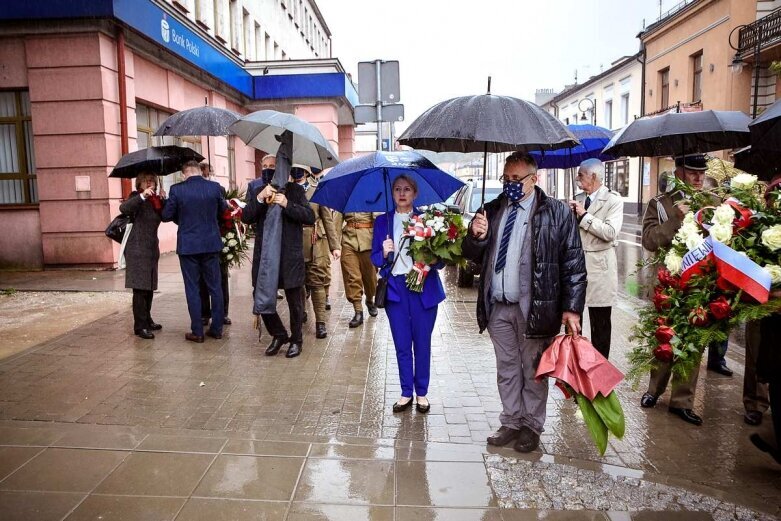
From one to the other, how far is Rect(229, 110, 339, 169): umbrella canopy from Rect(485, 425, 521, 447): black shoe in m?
3.05

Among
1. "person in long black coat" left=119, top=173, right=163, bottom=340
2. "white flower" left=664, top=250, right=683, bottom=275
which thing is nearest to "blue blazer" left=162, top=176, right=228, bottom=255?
"person in long black coat" left=119, top=173, right=163, bottom=340

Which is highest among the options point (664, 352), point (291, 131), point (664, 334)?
point (291, 131)

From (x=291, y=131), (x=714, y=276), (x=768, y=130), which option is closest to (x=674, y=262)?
(x=714, y=276)

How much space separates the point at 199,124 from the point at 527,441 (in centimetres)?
484

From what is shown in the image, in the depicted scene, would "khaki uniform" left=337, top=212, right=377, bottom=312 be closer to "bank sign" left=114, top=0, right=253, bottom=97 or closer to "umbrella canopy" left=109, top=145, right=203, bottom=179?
"umbrella canopy" left=109, top=145, right=203, bottom=179

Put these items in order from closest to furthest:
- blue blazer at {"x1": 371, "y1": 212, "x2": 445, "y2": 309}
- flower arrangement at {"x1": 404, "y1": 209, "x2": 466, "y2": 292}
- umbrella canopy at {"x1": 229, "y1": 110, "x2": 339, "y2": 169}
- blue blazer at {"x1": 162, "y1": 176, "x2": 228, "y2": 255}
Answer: flower arrangement at {"x1": 404, "y1": 209, "x2": 466, "y2": 292} → blue blazer at {"x1": 371, "y1": 212, "x2": 445, "y2": 309} → umbrella canopy at {"x1": 229, "y1": 110, "x2": 339, "y2": 169} → blue blazer at {"x1": 162, "y1": 176, "x2": 228, "y2": 255}

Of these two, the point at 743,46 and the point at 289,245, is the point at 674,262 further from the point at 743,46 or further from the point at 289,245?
the point at 743,46

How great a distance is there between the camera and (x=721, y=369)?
18.9 feet

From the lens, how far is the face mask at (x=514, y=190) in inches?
161

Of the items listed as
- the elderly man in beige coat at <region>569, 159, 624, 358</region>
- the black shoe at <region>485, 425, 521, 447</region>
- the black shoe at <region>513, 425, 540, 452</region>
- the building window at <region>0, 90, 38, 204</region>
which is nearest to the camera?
the black shoe at <region>513, 425, 540, 452</region>

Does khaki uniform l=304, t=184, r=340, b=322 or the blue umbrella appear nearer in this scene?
the blue umbrella

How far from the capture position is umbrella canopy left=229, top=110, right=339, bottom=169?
5.68 m

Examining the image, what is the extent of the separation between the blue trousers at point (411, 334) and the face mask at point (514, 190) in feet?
3.71

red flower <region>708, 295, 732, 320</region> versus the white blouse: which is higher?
the white blouse
